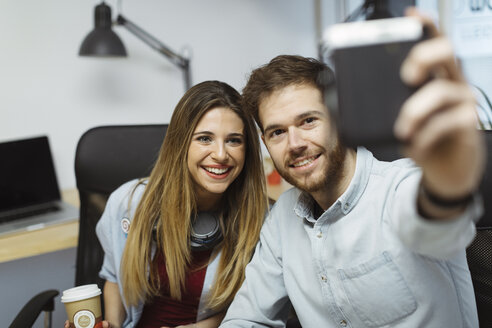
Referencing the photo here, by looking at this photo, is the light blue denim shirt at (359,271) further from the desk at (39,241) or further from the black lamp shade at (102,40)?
the black lamp shade at (102,40)

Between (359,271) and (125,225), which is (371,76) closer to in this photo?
(359,271)

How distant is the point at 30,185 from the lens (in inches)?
74.4

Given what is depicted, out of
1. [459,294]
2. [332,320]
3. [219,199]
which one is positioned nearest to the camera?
[459,294]

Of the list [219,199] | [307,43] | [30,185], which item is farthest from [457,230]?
[307,43]

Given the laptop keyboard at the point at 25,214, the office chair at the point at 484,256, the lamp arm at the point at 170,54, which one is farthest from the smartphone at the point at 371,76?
the lamp arm at the point at 170,54

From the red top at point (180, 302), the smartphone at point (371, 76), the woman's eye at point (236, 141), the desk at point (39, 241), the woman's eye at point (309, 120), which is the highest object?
the smartphone at point (371, 76)

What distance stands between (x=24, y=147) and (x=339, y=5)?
6.11 ft

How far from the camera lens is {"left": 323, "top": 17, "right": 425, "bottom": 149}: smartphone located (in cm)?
47

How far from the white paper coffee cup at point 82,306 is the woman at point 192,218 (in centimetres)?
20

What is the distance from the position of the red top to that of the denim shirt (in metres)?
0.04

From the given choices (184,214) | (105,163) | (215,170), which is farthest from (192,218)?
(105,163)

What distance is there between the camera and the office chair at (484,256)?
97 centimetres

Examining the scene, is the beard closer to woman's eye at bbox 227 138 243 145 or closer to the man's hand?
woman's eye at bbox 227 138 243 145

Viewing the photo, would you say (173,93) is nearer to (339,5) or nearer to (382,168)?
(339,5)
